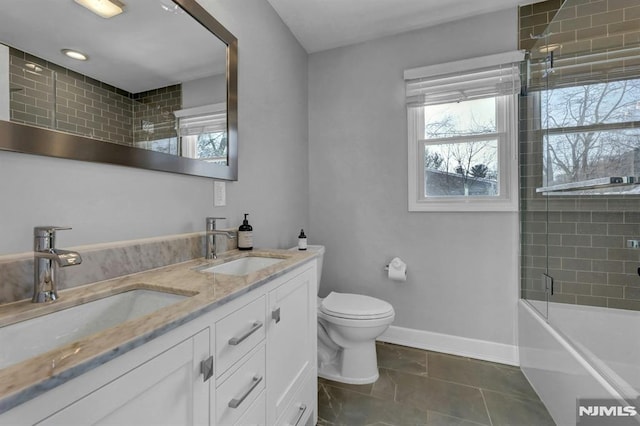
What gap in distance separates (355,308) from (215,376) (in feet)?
3.90

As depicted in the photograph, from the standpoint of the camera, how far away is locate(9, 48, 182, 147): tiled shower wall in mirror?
777 mm

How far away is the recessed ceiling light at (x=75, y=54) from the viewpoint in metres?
0.88

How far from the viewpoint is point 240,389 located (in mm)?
847

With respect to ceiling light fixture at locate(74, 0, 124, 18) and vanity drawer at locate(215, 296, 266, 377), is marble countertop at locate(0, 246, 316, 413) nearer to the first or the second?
vanity drawer at locate(215, 296, 266, 377)

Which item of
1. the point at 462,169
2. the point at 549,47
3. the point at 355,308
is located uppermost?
the point at 549,47

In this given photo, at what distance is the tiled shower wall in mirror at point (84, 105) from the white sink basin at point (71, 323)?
0.53 metres

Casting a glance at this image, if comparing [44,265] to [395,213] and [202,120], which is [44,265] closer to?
[202,120]

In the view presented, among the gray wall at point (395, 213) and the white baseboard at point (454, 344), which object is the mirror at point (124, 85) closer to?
the gray wall at point (395, 213)

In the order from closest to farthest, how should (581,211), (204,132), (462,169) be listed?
(204,132) < (581,211) < (462,169)

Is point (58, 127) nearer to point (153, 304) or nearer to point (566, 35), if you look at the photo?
point (153, 304)

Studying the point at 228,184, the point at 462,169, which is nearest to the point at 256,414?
the point at 228,184

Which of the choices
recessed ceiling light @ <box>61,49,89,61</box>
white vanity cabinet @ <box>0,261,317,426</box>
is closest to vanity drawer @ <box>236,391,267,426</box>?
white vanity cabinet @ <box>0,261,317,426</box>

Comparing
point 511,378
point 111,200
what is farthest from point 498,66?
point 111,200

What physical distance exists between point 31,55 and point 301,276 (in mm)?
1131
